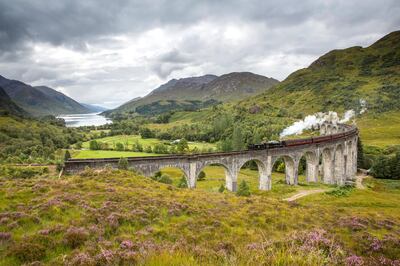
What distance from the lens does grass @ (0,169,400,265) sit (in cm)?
755

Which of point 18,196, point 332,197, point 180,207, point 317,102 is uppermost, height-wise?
point 317,102

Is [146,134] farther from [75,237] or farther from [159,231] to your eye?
[75,237]

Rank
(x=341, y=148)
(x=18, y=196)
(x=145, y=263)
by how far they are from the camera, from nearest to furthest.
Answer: (x=145, y=263), (x=18, y=196), (x=341, y=148)

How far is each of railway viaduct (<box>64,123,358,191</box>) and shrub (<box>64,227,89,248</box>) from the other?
26.9 m

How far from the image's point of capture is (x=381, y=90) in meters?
179

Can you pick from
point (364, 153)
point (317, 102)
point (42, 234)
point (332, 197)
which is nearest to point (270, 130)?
point (364, 153)

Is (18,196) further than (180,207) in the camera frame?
No

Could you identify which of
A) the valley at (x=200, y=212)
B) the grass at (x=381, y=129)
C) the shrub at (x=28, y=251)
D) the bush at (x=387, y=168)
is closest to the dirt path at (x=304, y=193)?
the valley at (x=200, y=212)

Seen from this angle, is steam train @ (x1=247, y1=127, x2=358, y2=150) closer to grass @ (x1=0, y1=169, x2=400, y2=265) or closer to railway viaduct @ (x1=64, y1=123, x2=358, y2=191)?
railway viaduct @ (x1=64, y1=123, x2=358, y2=191)

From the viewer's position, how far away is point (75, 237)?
11.3 metres

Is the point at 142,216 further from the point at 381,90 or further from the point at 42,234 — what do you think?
the point at 381,90

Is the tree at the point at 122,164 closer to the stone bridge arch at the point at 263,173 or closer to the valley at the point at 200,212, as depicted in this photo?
the valley at the point at 200,212

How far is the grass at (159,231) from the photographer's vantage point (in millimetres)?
7555

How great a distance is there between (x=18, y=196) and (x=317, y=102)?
204 m
